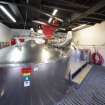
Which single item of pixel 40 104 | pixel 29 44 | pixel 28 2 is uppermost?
pixel 28 2

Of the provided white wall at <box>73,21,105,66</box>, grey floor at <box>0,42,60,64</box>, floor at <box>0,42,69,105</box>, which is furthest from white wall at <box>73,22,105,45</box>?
grey floor at <box>0,42,60,64</box>

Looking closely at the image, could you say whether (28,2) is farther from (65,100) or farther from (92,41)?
(92,41)

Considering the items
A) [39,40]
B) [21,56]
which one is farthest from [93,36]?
[21,56]

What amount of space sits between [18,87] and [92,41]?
750 centimetres

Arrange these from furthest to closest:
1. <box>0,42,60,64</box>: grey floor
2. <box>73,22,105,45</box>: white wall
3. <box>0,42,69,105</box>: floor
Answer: <box>73,22,105,45</box>: white wall, <box>0,42,60,64</box>: grey floor, <box>0,42,69,105</box>: floor

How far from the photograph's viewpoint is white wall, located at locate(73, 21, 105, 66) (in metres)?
7.37

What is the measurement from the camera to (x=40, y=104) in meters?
2.12

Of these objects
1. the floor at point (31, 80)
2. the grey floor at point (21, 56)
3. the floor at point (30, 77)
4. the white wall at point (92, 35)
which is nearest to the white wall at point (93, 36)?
the white wall at point (92, 35)

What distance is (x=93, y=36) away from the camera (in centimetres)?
823

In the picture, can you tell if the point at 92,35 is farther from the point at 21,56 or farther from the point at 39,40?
the point at 21,56

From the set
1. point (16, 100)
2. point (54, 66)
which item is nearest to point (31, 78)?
point (16, 100)

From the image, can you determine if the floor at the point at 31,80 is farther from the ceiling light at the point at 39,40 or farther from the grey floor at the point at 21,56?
the ceiling light at the point at 39,40

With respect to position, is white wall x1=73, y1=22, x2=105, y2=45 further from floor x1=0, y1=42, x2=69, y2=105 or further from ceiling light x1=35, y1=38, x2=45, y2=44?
floor x1=0, y1=42, x2=69, y2=105

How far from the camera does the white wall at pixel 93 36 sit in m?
7.37
